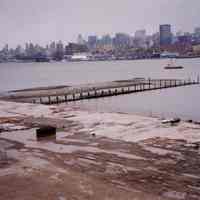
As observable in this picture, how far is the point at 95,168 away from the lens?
1630 cm

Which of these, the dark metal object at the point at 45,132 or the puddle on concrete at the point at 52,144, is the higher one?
the dark metal object at the point at 45,132

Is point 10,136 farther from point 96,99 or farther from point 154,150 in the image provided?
point 96,99

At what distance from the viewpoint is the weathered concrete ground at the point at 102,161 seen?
1371 cm

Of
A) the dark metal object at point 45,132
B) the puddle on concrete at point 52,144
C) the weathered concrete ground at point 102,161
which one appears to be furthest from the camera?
the dark metal object at point 45,132

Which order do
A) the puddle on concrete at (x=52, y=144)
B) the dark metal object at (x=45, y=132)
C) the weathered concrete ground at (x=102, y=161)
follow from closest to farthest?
the weathered concrete ground at (x=102, y=161) → the puddle on concrete at (x=52, y=144) → the dark metal object at (x=45, y=132)

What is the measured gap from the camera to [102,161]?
17.5 m

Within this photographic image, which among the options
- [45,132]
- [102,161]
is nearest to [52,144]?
[45,132]

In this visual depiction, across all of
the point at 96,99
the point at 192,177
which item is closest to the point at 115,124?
the point at 192,177

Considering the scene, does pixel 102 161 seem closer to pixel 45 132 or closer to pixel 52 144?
pixel 52 144

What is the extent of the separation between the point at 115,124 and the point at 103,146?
21.4ft

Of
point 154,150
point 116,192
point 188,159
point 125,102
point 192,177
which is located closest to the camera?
point 116,192

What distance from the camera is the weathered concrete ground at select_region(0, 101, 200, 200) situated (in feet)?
45.0

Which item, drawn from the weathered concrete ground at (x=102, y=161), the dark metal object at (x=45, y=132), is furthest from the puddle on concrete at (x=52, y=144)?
the dark metal object at (x=45, y=132)

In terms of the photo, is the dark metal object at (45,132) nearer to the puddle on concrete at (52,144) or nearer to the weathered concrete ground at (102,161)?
the puddle on concrete at (52,144)
